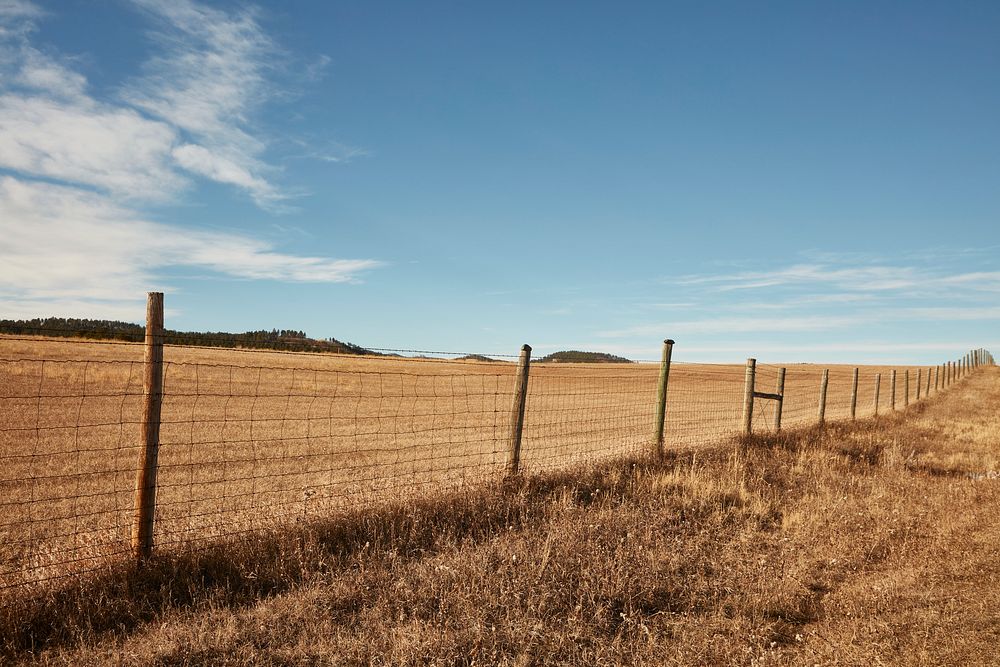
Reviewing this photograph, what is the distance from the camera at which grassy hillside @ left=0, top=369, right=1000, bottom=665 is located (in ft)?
14.1

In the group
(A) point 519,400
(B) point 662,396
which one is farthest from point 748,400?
(A) point 519,400

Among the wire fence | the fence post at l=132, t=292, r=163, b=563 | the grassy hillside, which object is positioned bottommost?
the wire fence

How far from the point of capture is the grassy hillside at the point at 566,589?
4.29 meters

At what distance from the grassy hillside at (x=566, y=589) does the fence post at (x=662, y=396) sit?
2057 millimetres

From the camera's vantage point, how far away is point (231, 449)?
1472cm

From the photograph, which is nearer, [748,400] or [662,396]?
[662,396]

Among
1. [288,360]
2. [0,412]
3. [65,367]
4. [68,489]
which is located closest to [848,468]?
[68,489]

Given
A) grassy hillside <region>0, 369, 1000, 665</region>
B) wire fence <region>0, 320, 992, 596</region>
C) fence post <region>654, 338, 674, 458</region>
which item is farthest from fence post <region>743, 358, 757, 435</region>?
grassy hillside <region>0, 369, 1000, 665</region>

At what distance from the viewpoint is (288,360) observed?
4612 cm

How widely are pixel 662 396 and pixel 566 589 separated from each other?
5.91m

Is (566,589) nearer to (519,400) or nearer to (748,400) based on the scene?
(519,400)

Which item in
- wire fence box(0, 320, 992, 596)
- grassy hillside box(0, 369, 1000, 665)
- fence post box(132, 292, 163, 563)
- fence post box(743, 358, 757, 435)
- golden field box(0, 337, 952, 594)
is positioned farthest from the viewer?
fence post box(743, 358, 757, 435)

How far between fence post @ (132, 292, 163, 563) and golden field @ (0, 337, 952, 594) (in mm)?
329

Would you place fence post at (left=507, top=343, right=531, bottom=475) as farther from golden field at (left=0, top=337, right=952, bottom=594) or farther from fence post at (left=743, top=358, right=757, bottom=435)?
fence post at (left=743, top=358, right=757, bottom=435)
